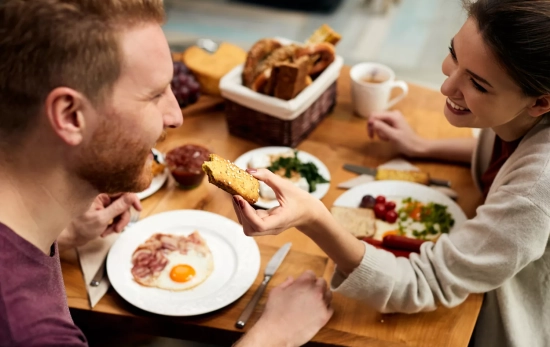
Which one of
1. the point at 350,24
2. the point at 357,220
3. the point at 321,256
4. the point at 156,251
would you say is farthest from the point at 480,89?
the point at 350,24

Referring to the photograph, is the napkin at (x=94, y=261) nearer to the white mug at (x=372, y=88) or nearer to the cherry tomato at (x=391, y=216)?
the cherry tomato at (x=391, y=216)

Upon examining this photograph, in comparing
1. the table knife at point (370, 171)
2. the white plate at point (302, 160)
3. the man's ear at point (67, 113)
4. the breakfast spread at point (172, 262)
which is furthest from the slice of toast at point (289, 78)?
the man's ear at point (67, 113)

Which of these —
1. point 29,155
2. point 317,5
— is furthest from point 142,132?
point 317,5

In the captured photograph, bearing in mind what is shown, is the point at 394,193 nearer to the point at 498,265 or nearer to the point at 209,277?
the point at 498,265

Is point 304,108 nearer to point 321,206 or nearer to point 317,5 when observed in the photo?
point 321,206

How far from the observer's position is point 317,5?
18.4ft

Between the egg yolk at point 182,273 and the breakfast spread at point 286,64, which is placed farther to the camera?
the breakfast spread at point 286,64

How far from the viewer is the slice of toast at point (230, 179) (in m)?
1.44

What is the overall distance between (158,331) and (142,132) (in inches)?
26.7

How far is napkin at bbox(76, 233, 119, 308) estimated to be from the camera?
5.48ft

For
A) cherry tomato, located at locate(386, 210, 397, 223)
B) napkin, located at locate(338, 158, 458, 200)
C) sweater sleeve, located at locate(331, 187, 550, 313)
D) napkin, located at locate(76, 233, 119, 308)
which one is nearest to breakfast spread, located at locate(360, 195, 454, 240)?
cherry tomato, located at locate(386, 210, 397, 223)

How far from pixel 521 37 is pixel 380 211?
2.47 feet

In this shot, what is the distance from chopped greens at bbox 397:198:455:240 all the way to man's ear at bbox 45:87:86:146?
116 centimetres

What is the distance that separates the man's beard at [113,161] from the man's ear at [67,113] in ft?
0.16
